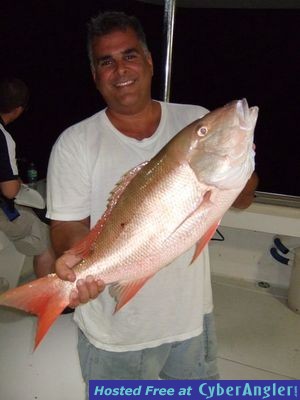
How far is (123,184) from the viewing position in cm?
129

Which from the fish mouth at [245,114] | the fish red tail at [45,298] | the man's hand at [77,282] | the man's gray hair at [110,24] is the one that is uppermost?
the man's gray hair at [110,24]

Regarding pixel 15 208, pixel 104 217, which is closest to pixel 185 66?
pixel 15 208

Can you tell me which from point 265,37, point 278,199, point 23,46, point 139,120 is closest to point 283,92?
point 265,37

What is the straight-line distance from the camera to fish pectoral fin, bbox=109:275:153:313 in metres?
1.26

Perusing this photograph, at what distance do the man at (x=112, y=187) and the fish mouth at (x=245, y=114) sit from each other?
0.50 m

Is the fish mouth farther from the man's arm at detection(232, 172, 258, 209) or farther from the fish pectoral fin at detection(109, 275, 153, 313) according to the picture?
the fish pectoral fin at detection(109, 275, 153, 313)

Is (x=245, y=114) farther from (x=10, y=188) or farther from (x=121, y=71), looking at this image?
(x=10, y=188)

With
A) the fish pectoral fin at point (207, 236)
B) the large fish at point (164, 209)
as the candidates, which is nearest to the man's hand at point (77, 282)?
the large fish at point (164, 209)

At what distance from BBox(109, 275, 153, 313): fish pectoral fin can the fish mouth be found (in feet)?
1.81

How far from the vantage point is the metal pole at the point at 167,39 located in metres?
3.03

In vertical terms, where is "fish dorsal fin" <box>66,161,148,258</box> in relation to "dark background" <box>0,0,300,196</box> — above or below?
above

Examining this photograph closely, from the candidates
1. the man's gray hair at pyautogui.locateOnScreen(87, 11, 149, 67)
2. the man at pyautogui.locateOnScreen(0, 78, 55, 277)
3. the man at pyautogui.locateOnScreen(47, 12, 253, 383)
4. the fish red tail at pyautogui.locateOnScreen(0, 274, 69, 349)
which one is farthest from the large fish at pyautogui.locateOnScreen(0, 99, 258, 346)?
the man at pyautogui.locateOnScreen(0, 78, 55, 277)

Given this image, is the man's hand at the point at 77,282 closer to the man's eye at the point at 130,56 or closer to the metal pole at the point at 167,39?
the man's eye at the point at 130,56

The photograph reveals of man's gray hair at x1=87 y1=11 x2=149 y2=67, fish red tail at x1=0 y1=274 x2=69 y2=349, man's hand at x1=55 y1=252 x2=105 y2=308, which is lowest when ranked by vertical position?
fish red tail at x1=0 y1=274 x2=69 y2=349
